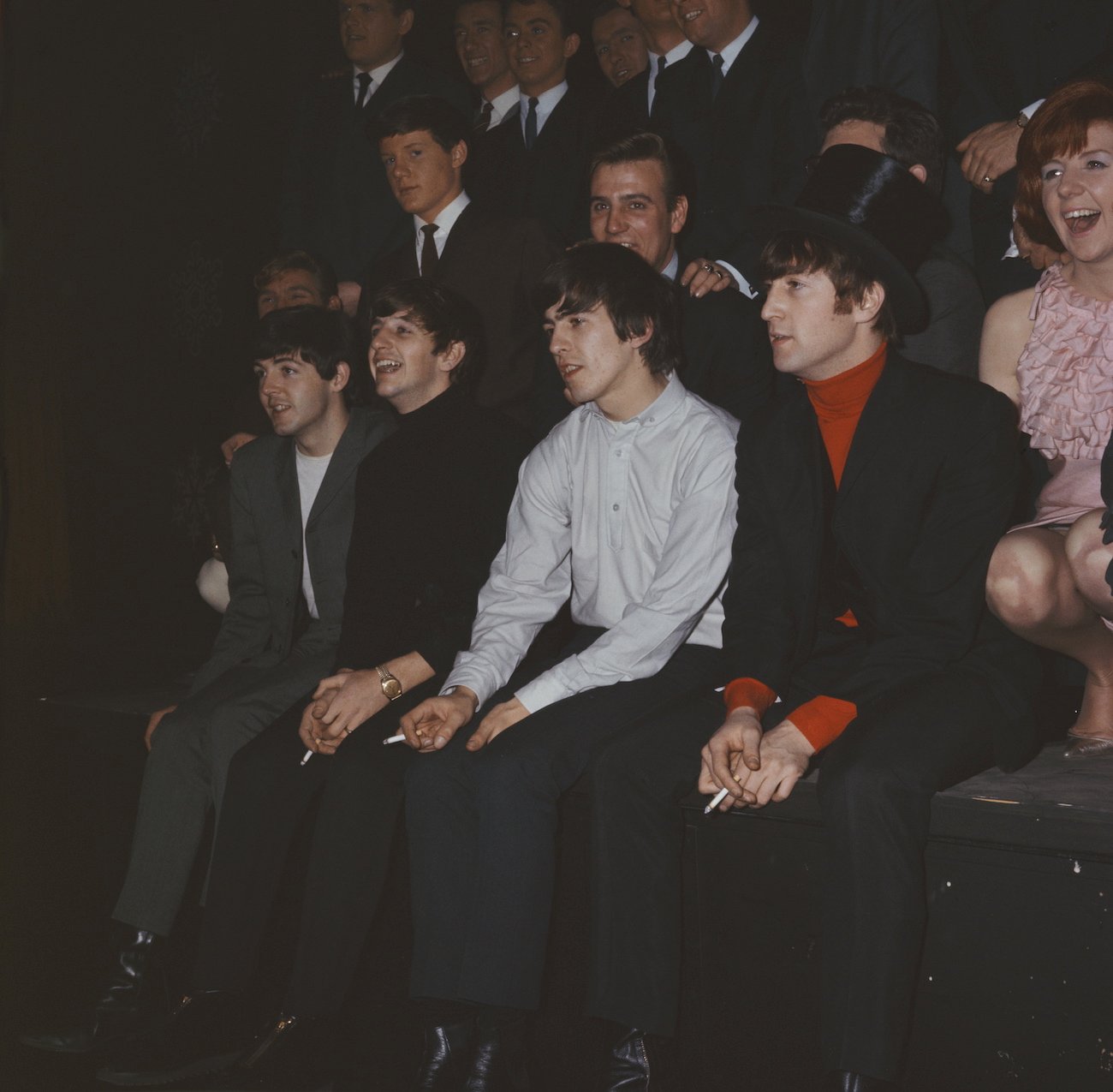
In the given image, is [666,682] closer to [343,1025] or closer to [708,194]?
[343,1025]

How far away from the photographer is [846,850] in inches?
78.7

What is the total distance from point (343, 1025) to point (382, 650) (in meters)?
0.85

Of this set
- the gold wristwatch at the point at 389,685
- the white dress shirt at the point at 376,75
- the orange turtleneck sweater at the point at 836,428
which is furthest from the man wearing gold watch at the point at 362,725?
the white dress shirt at the point at 376,75

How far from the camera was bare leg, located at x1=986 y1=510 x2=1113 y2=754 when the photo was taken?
229cm

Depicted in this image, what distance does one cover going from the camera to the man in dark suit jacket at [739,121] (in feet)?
11.9

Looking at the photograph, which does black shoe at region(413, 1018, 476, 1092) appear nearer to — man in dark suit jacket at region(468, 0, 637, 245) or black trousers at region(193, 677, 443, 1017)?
black trousers at region(193, 677, 443, 1017)

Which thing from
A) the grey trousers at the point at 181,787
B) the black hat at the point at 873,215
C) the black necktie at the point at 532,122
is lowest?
the grey trousers at the point at 181,787

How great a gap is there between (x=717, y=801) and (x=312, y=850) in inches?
38.3

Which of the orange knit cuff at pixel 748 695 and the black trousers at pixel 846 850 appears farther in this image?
the orange knit cuff at pixel 748 695

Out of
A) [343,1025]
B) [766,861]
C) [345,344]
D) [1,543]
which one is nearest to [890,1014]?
[766,861]

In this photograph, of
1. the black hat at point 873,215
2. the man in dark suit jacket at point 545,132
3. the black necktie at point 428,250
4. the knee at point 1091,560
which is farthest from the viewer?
the man in dark suit jacket at point 545,132

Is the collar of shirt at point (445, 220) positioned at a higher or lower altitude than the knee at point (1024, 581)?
higher

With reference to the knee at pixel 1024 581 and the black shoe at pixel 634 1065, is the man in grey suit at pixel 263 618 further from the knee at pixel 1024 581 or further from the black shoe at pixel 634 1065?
the knee at pixel 1024 581

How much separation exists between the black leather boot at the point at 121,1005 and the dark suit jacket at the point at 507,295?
5.75 ft
